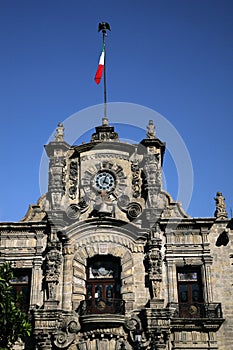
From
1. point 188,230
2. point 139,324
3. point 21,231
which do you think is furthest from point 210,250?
point 21,231

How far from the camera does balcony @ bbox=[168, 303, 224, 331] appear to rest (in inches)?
906

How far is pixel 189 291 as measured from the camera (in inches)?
956

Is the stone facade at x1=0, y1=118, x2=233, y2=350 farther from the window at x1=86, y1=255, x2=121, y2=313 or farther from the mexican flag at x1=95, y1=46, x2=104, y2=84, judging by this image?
the mexican flag at x1=95, y1=46, x2=104, y2=84

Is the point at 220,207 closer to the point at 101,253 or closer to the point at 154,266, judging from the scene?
the point at 154,266

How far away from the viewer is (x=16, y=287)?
2470 centimetres

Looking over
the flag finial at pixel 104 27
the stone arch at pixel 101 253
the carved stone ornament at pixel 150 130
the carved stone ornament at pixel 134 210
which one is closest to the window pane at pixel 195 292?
the stone arch at pixel 101 253

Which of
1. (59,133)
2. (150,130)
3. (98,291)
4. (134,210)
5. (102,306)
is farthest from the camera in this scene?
(59,133)

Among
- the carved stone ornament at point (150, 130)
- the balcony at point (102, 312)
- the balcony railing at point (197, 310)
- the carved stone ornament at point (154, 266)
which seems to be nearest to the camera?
the balcony at point (102, 312)

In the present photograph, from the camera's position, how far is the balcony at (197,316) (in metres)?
23.0

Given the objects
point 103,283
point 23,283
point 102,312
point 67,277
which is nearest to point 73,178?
point 67,277

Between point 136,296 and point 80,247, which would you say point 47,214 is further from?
point 136,296

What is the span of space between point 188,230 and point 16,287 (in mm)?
8747

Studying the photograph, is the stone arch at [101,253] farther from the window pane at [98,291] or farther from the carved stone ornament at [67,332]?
the carved stone ornament at [67,332]

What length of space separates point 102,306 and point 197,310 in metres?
4.34
